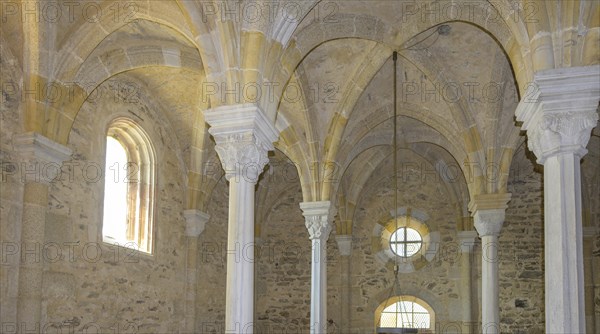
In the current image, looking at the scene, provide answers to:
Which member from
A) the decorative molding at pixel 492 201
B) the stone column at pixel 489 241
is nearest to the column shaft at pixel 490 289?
the stone column at pixel 489 241

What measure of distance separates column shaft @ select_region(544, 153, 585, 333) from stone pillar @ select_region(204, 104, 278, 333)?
2.65m

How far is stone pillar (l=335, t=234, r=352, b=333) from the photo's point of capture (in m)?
14.9

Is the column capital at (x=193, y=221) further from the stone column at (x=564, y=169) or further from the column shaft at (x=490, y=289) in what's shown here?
the stone column at (x=564, y=169)

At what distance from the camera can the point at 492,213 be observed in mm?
10109

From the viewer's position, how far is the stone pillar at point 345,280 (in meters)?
14.9

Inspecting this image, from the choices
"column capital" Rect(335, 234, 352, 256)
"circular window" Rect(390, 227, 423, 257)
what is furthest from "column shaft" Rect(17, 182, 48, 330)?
"circular window" Rect(390, 227, 423, 257)

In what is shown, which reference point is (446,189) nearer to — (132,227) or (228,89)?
(132,227)

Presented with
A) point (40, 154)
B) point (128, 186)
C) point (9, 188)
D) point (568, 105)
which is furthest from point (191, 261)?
point (568, 105)

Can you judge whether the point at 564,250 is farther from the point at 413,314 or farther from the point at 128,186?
the point at 413,314

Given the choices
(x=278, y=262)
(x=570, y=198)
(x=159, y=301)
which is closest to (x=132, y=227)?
(x=159, y=301)

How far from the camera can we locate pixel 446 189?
1491 centimetres

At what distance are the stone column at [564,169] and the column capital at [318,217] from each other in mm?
5102

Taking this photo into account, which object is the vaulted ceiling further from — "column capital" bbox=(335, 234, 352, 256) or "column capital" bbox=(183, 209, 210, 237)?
"column capital" bbox=(335, 234, 352, 256)

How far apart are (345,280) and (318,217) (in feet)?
15.9
